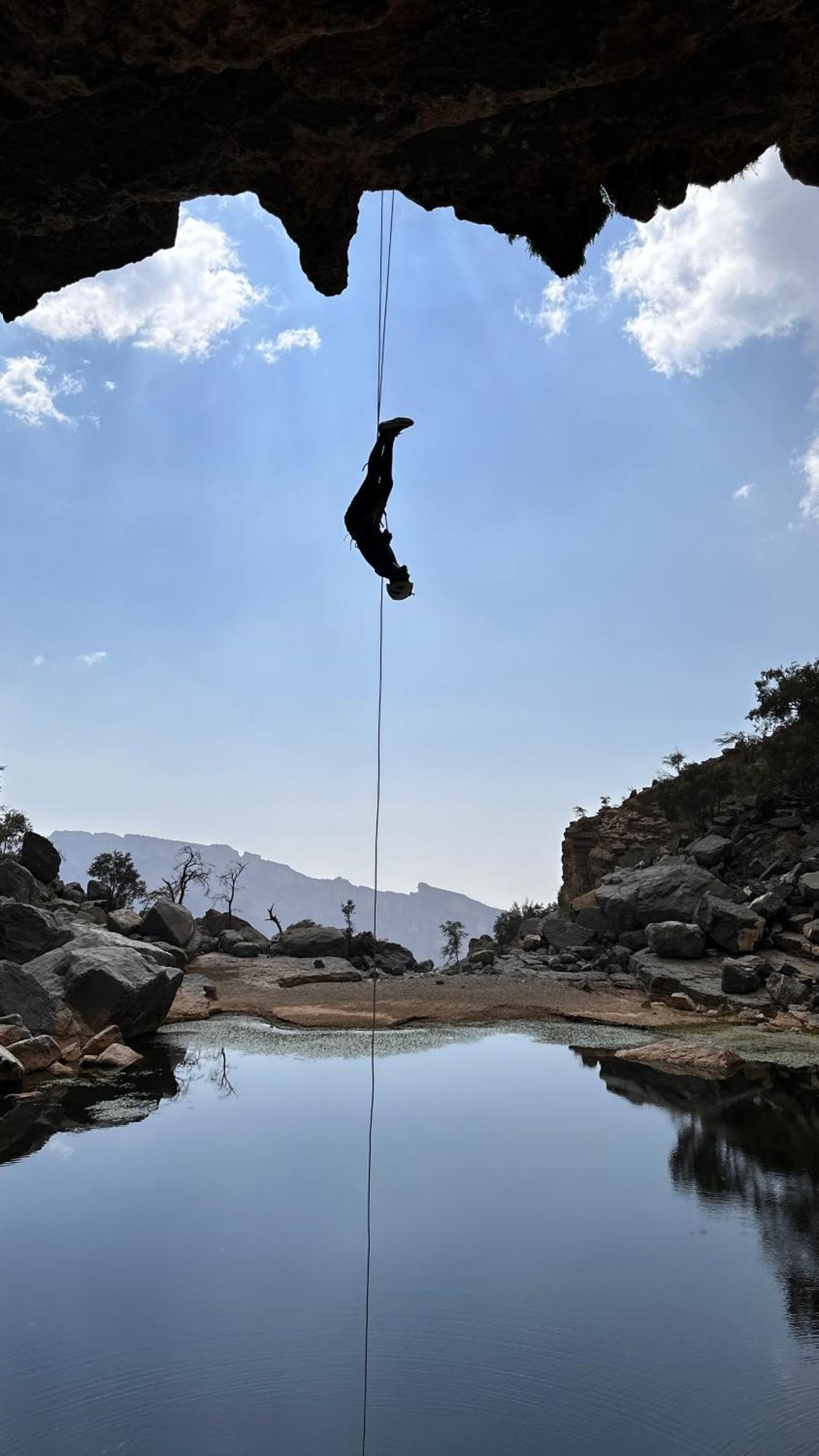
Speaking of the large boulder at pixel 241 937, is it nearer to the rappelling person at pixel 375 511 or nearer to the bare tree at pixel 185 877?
the bare tree at pixel 185 877

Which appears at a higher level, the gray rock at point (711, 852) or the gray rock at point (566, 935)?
the gray rock at point (711, 852)

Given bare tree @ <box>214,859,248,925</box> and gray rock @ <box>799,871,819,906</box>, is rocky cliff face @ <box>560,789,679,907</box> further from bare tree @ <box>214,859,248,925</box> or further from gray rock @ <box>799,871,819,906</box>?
gray rock @ <box>799,871,819,906</box>

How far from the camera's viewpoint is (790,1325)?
17.8 ft

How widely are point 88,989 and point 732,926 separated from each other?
46.8ft

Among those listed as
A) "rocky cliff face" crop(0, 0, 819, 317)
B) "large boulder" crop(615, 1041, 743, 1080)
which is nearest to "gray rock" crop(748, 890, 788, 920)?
"large boulder" crop(615, 1041, 743, 1080)

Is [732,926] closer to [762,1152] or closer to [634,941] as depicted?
[634,941]

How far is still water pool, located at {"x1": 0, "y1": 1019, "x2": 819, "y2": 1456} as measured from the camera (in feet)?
14.8

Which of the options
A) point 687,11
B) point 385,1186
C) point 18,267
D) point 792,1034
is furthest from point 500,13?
point 792,1034

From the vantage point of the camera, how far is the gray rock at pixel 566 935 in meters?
25.0

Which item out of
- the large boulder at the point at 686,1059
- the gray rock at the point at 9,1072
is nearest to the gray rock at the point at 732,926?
the large boulder at the point at 686,1059

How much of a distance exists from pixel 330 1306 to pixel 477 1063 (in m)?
7.81

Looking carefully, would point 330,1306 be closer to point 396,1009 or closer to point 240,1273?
point 240,1273

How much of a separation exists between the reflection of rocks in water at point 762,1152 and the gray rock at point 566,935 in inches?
476

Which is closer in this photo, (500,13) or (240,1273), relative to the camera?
(500,13)
